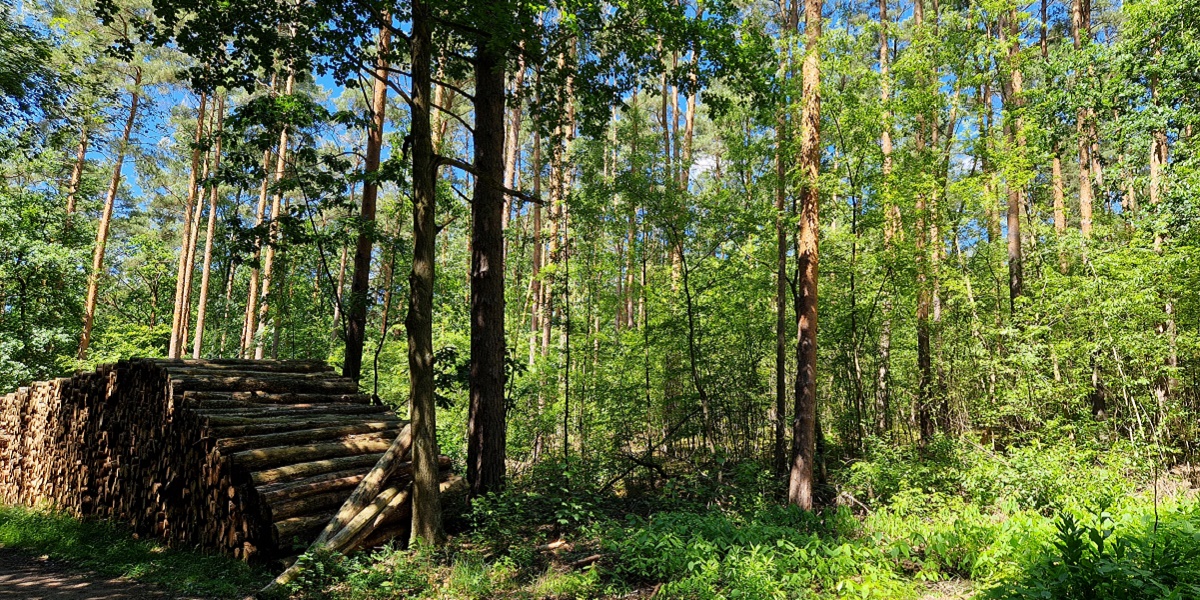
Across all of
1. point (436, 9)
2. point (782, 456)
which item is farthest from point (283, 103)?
point (782, 456)

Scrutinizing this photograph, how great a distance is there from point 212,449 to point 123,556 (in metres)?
1.78

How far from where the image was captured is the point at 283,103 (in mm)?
7977

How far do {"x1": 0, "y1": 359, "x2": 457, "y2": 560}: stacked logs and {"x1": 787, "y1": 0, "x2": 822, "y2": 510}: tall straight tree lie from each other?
524cm

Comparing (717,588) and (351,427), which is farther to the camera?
(351,427)

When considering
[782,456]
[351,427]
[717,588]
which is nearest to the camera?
[717,588]

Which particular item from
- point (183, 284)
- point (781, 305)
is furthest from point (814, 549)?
point (183, 284)

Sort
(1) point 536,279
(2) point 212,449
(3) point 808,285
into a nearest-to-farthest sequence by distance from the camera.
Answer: (2) point 212,449
(3) point 808,285
(1) point 536,279

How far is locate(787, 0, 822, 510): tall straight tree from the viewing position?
28.4 feet

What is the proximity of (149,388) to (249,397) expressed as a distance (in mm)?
1355

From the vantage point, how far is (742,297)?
12.8 m

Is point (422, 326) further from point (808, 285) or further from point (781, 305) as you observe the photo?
point (781, 305)

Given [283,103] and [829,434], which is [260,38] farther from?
[829,434]

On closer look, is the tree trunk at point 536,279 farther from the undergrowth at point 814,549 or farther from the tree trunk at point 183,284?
the tree trunk at point 183,284

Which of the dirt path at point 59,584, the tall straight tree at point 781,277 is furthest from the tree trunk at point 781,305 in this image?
the dirt path at point 59,584
